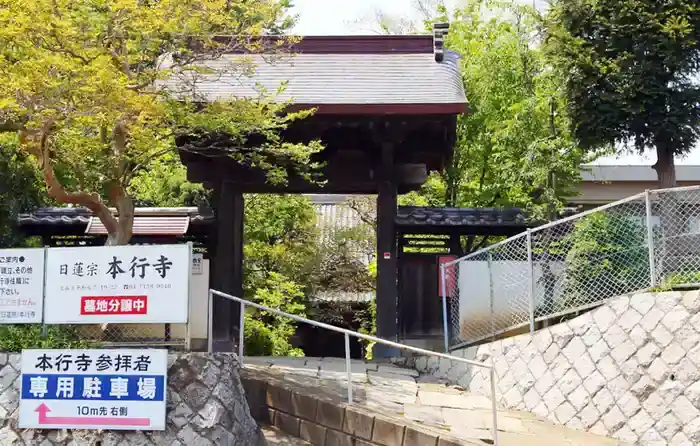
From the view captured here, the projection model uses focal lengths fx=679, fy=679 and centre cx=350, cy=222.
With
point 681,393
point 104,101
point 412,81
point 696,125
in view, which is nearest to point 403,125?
point 412,81

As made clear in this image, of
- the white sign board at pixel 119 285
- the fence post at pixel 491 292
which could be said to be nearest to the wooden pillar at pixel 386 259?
the fence post at pixel 491 292

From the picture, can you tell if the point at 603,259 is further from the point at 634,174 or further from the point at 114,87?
the point at 634,174

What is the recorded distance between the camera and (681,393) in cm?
664

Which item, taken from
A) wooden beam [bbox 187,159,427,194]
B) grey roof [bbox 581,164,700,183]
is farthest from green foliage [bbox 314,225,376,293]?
grey roof [bbox 581,164,700,183]

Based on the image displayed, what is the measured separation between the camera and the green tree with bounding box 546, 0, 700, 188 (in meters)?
8.59

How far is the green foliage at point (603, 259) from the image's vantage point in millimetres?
7504

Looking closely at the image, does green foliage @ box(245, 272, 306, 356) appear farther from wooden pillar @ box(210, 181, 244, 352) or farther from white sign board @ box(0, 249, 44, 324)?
white sign board @ box(0, 249, 44, 324)

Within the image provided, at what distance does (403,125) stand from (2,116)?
535 centimetres

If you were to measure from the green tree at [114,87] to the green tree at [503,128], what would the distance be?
515cm

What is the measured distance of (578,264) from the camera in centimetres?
806

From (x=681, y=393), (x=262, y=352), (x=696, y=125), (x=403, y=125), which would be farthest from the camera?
(x=262, y=352)

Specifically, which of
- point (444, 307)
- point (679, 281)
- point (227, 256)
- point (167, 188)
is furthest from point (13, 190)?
point (679, 281)

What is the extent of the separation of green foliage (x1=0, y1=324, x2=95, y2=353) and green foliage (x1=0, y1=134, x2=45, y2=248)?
14.1 feet

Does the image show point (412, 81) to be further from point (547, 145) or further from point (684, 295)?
point (684, 295)
